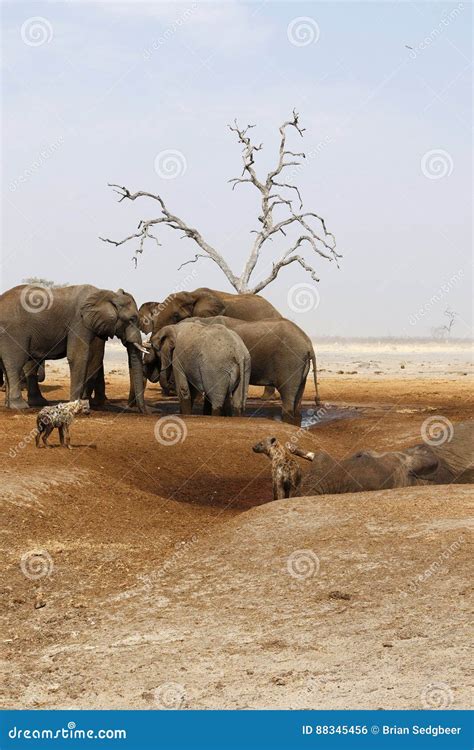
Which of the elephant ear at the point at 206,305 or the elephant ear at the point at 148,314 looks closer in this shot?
the elephant ear at the point at 148,314

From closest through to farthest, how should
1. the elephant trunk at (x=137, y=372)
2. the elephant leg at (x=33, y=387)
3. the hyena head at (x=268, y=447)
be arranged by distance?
the hyena head at (x=268, y=447) < the elephant trunk at (x=137, y=372) < the elephant leg at (x=33, y=387)

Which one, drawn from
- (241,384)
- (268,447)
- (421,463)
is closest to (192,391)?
(241,384)

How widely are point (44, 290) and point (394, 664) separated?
14.7 meters

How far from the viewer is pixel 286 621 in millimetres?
7547

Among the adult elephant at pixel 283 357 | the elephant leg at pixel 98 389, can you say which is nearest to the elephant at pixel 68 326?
the elephant leg at pixel 98 389

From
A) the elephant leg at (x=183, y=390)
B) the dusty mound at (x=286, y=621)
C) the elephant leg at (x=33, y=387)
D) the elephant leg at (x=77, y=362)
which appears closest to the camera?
the dusty mound at (x=286, y=621)

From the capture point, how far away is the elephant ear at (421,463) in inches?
472

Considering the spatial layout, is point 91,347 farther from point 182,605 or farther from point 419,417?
point 182,605

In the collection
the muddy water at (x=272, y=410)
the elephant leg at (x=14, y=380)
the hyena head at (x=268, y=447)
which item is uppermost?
the hyena head at (x=268, y=447)

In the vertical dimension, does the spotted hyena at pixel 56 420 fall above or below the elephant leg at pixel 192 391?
above

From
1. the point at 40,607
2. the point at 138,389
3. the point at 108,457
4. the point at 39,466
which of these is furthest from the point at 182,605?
the point at 138,389

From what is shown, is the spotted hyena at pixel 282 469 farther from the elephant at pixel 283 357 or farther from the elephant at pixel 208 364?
the elephant at pixel 283 357

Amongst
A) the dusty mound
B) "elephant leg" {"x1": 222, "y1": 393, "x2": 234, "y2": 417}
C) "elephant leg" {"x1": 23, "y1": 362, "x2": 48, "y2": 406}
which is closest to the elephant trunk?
"elephant leg" {"x1": 222, "y1": 393, "x2": 234, "y2": 417}

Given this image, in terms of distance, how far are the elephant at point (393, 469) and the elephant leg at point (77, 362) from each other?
27.2 ft
